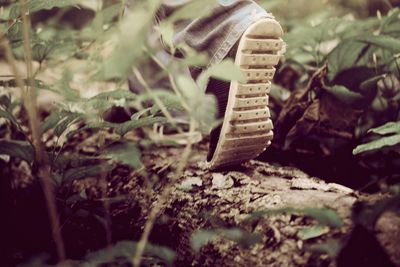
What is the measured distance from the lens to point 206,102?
772 mm

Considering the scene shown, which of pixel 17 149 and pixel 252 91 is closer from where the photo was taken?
pixel 17 149

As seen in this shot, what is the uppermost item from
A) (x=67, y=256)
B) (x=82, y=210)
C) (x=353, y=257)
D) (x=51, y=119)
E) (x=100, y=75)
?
(x=100, y=75)

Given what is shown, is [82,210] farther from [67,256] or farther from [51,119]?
[51,119]

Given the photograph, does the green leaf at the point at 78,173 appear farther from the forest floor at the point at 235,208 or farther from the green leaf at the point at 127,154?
the forest floor at the point at 235,208

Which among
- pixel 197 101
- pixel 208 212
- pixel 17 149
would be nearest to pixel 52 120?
pixel 17 149

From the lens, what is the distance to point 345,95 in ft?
4.72

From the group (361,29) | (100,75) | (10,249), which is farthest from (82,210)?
(361,29)

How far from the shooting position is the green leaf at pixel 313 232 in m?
0.85

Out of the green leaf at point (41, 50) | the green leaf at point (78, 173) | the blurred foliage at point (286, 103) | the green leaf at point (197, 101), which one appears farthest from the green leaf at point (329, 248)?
the green leaf at point (41, 50)

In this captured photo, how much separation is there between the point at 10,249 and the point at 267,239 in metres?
0.72

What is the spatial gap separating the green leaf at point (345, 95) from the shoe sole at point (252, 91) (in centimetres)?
35

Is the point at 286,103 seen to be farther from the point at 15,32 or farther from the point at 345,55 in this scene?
the point at 15,32

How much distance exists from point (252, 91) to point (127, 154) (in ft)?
1.37

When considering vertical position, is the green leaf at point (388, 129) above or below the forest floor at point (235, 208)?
above
